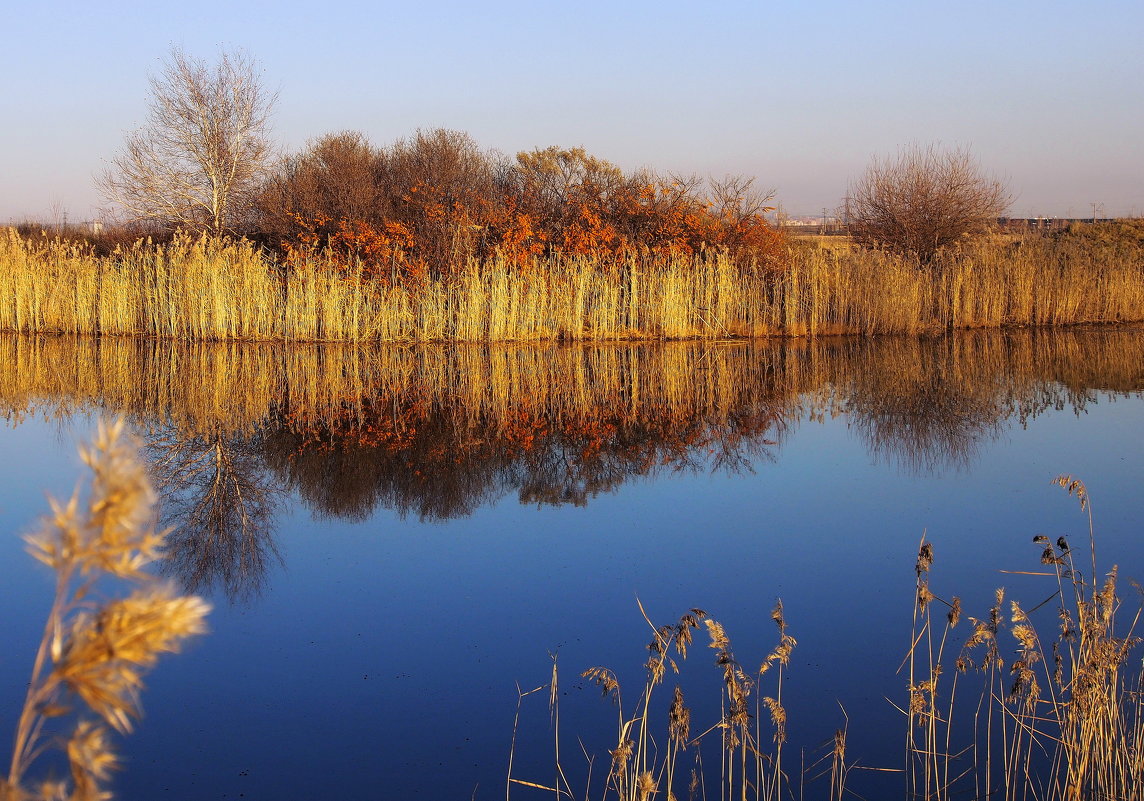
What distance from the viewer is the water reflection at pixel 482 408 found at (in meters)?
6.36

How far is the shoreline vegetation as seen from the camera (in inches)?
584

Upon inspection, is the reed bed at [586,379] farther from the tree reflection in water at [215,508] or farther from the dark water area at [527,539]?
the tree reflection in water at [215,508]

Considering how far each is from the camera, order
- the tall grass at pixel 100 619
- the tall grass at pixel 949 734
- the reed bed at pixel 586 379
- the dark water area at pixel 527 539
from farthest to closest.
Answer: the reed bed at pixel 586 379 → the dark water area at pixel 527 539 → the tall grass at pixel 949 734 → the tall grass at pixel 100 619

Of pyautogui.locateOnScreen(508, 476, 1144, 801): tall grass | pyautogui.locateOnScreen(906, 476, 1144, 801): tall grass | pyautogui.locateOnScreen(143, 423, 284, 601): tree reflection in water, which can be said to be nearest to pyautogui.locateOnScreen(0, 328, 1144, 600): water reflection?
pyautogui.locateOnScreen(143, 423, 284, 601): tree reflection in water

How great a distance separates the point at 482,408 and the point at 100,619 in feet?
27.7

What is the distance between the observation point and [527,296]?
14891 millimetres

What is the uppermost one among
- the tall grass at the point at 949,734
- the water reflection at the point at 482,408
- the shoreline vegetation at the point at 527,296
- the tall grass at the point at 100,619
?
the shoreline vegetation at the point at 527,296

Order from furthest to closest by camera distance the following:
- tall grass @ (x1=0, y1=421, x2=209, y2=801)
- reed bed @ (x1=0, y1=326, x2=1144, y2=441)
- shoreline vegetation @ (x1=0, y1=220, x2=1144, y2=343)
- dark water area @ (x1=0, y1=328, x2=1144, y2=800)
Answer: shoreline vegetation @ (x1=0, y1=220, x2=1144, y2=343) → reed bed @ (x1=0, y1=326, x2=1144, y2=441) → dark water area @ (x1=0, y1=328, x2=1144, y2=800) → tall grass @ (x1=0, y1=421, x2=209, y2=801)

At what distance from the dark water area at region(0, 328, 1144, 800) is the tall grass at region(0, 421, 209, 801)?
0.24 ft

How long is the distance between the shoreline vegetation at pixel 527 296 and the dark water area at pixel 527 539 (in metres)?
3.42

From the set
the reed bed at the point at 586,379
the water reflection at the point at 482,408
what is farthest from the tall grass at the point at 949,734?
the reed bed at the point at 586,379

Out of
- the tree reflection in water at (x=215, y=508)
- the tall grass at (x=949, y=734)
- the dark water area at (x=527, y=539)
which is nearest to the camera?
the tall grass at (x=949, y=734)

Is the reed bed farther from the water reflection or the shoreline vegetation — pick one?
the shoreline vegetation

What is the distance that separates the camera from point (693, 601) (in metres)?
4.36
